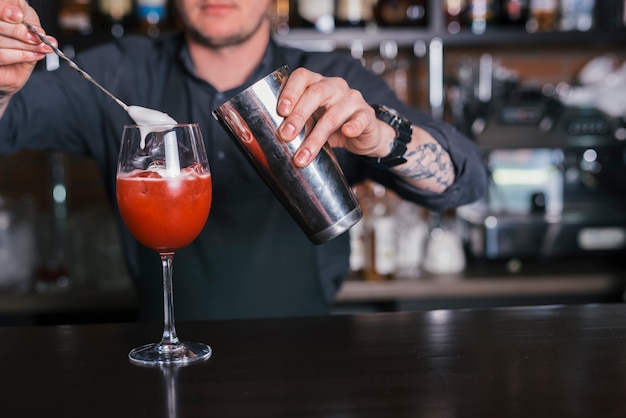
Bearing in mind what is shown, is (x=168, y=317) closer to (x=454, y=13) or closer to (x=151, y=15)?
(x=151, y=15)

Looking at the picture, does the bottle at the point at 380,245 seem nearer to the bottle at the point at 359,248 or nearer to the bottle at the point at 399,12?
the bottle at the point at 359,248

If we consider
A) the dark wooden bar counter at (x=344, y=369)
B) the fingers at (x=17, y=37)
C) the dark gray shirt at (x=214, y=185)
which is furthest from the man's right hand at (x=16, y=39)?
the dark gray shirt at (x=214, y=185)

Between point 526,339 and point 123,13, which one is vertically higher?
point 123,13

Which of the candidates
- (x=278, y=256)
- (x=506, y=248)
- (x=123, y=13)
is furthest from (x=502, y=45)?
(x=278, y=256)

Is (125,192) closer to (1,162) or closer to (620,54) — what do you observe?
(1,162)

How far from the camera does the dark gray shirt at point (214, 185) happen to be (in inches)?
62.7

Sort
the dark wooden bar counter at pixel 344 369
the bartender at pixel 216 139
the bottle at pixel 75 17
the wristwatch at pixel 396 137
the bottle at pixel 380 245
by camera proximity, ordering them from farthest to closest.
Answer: the bottle at pixel 75 17 → the bottle at pixel 380 245 → the bartender at pixel 216 139 → the wristwatch at pixel 396 137 → the dark wooden bar counter at pixel 344 369

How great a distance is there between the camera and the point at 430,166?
1.33 m

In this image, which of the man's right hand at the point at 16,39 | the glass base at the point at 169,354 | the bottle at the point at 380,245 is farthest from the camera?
the bottle at the point at 380,245

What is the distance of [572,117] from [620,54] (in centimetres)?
60

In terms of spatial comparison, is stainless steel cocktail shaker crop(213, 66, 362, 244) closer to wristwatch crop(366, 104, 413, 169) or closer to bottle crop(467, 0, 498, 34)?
wristwatch crop(366, 104, 413, 169)

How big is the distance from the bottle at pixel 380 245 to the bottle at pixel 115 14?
938mm

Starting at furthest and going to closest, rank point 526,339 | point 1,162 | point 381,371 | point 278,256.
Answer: point 1,162 < point 278,256 < point 526,339 < point 381,371

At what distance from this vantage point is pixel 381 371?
80 cm
